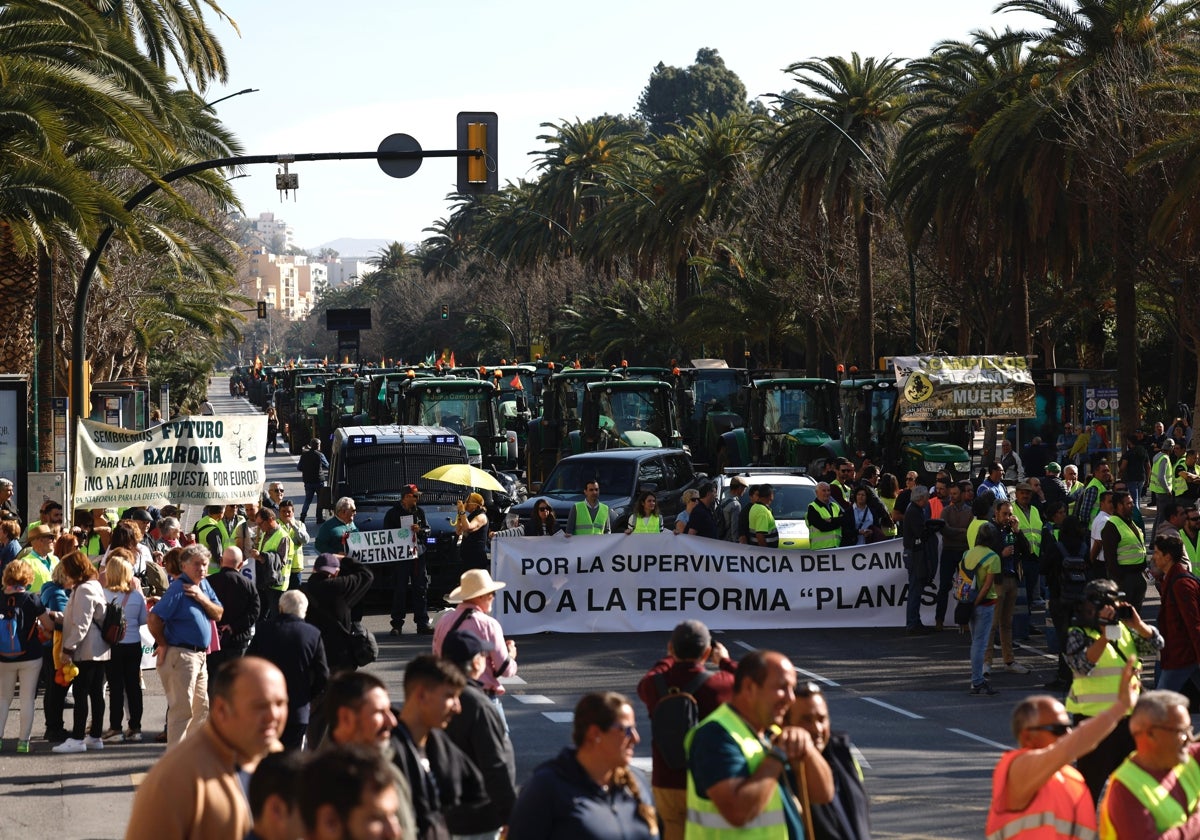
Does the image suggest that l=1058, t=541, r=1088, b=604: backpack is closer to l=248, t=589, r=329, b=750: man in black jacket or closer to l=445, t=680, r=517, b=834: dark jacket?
l=248, t=589, r=329, b=750: man in black jacket

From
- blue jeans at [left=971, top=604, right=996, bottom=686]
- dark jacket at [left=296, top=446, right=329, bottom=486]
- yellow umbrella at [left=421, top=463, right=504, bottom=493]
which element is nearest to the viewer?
blue jeans at [left=971, top=604, right=996, bottom=686]

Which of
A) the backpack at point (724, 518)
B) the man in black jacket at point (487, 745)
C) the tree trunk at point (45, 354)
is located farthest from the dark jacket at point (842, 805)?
the tree trunk at point (45, 354)

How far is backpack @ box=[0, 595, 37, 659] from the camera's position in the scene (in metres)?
12.7

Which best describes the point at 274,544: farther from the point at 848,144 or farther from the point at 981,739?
the point at 848,144

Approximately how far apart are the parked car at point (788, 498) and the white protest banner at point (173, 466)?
245 inches

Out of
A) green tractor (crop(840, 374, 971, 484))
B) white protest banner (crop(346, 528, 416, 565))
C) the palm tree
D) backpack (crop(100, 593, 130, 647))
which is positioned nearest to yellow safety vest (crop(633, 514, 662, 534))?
white protest banner (crop(346, 528, 416, 565))

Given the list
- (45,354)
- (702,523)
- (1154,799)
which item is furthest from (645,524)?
(45,354)

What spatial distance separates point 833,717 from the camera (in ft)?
45.6

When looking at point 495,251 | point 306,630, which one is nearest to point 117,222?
point 306,630

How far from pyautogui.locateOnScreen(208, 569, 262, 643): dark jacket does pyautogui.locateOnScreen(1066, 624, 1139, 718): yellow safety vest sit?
6333 mm

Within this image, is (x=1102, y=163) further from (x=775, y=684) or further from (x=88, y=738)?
(x=775, y=684)

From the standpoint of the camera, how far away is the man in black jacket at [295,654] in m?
10.3

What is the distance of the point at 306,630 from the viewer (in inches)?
410

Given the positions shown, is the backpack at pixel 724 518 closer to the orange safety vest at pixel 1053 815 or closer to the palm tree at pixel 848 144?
the orange safety vest at pixel 1053 815
